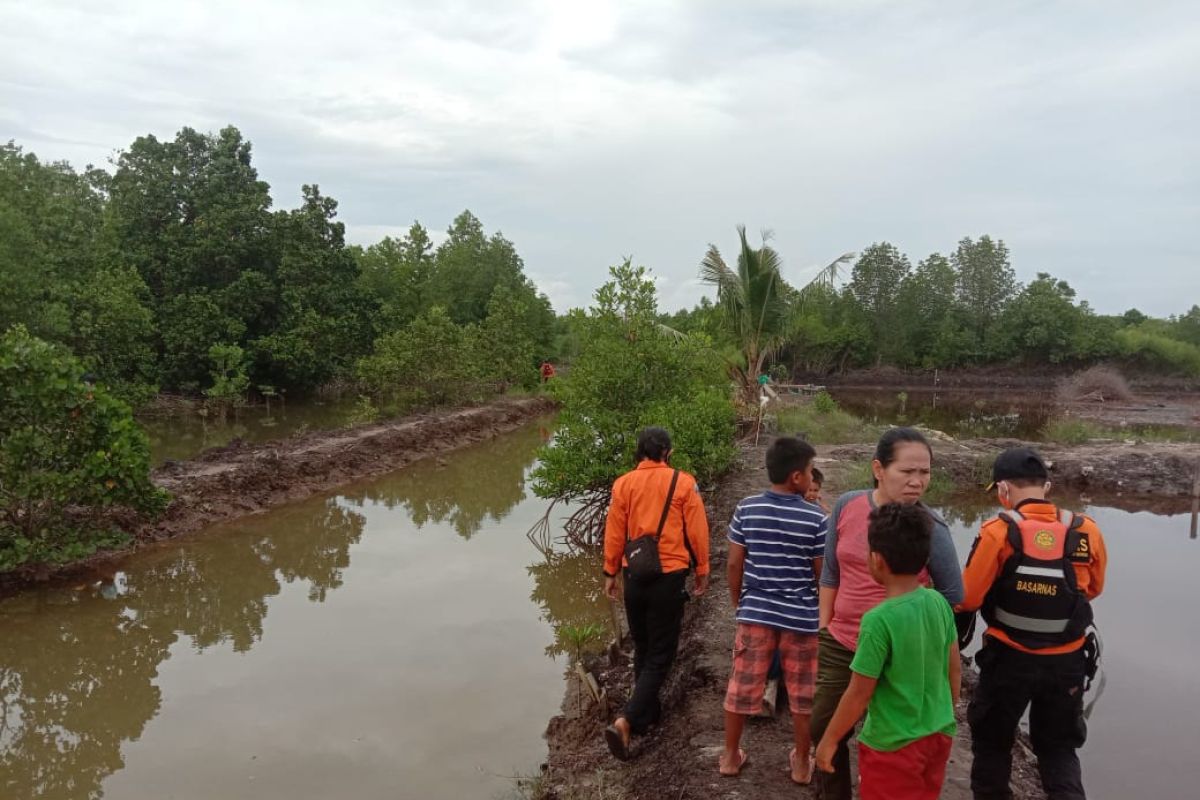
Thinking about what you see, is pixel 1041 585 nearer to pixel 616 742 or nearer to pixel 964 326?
pixel 616 742

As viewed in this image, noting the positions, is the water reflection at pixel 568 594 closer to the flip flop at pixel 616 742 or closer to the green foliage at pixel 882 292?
the flip flop at pixel 616 742

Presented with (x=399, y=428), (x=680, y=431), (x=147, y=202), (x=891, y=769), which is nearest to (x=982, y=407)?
(x=399, y=428)

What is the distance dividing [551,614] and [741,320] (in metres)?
11.8

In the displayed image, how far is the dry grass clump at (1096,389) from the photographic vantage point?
35875 millimetres

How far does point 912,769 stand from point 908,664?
1.21ft

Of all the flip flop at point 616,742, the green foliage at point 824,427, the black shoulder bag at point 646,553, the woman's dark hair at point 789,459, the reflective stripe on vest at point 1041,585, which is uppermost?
the woman's dark hair at point 789,459

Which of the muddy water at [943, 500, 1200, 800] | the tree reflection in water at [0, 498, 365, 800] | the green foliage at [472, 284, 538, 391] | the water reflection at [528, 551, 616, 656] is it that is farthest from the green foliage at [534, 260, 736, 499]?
the green foliage at [472, 284, 538, 391]

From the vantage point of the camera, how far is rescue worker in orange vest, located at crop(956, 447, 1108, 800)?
3006 mm

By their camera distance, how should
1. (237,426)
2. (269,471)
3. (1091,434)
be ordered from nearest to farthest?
(269,471) < (1091,434) < (237,426)

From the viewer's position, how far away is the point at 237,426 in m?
20.8

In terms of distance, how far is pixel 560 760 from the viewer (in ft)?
15.3

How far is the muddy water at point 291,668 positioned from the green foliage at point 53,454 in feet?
1.81

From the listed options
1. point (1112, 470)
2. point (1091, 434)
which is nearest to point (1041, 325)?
point (1091, 434)

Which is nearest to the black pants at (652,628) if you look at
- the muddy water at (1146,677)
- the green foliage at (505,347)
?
the muddy water at (1146,677)
